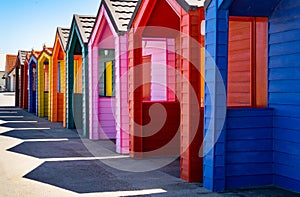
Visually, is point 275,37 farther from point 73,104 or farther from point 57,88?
point 57,88

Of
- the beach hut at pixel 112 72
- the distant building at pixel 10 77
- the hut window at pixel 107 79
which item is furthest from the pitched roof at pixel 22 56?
the distant building at pixel 10 77

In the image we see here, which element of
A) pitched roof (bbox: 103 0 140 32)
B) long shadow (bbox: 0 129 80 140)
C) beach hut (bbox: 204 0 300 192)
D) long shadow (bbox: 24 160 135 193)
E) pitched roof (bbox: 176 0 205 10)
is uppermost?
pitched roof (bbox: 103 0 140 32)

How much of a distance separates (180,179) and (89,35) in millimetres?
7166

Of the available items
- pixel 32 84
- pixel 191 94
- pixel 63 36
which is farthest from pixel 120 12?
pixel 32 84

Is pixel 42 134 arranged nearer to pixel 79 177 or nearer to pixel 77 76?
pixel 77 76

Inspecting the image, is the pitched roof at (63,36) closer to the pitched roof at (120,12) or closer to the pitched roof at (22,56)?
the pitched roof at (120,12)

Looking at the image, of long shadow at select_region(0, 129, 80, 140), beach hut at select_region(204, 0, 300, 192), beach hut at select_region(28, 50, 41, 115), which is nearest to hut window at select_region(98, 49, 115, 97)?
long shadow at select_region(0, 129, 80, 140)

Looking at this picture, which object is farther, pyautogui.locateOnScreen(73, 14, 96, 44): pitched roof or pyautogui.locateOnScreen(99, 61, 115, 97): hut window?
pyautogui.locateOnScreen(99, 61, 115, 97): hut window

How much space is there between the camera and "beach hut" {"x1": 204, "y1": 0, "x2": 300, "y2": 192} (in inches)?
245

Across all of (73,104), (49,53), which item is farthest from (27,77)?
(73,104)

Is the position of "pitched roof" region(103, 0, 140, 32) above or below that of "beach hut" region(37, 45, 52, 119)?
above

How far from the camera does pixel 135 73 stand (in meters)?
9.26

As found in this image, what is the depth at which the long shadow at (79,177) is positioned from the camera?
257 inches

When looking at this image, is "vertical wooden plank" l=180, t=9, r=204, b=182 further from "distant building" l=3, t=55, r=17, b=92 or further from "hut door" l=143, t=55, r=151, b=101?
"distant building" l=3, t=55, r=17, b=92
